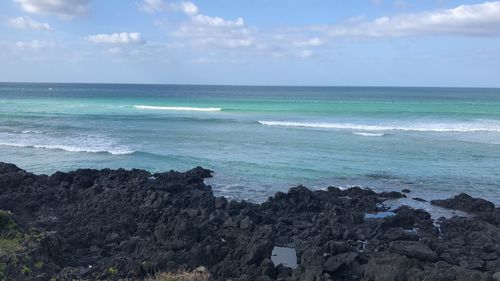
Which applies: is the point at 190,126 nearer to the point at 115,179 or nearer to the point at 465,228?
the point at 115,179

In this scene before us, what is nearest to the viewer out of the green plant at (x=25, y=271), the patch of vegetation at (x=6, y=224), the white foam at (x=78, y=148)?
the green plant at (x=25, y=271)

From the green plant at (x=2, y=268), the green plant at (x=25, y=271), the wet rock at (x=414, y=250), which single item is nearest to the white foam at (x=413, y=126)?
the wet rock at (x=414, y=250)

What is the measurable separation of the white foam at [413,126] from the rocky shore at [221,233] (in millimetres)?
24702

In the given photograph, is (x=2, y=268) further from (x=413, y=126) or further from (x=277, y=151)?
(x=413, y=126)

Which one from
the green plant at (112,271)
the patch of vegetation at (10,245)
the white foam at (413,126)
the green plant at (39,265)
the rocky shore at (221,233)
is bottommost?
the rocky shore at (221,233)

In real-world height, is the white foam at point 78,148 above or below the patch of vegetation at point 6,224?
below

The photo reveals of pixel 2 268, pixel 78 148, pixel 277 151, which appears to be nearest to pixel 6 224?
pixel 2 268

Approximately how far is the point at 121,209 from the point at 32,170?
10.1m

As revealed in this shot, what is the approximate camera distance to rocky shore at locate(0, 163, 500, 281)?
1112 cm

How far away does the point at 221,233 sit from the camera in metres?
14.7

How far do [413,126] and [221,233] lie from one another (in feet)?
116

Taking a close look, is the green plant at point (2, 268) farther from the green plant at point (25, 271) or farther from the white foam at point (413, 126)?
the white foam at point (413, 126)

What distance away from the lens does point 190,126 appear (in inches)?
1763

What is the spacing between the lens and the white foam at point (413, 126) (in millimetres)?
43025
